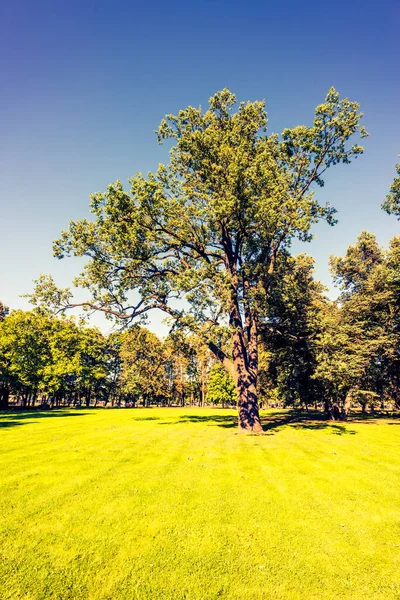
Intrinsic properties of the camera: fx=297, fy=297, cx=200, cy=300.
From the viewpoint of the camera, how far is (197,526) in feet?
24.9

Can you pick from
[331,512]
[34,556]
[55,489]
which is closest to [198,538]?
[34,556]

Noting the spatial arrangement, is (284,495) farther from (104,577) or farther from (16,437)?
(16,437)

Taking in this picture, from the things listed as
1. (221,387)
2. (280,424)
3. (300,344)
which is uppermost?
(300,344)

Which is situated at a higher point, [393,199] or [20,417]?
[393,199]

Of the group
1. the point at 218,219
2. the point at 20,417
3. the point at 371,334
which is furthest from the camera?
the point at 20,417

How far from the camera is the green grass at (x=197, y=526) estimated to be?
18.3 feet

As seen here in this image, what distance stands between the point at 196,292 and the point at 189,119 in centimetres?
1298

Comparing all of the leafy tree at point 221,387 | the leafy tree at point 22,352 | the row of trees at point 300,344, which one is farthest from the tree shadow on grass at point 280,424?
the leafy tree at point 22,352

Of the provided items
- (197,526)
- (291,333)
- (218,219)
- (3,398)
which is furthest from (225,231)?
(3,398)

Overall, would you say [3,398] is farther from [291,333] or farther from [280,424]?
[291,333]

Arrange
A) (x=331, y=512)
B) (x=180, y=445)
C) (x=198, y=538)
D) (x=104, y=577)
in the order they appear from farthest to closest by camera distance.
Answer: (x=180, y=445)
(x=331, y=512)
(x=198, y=538)
(x=104, y=577)

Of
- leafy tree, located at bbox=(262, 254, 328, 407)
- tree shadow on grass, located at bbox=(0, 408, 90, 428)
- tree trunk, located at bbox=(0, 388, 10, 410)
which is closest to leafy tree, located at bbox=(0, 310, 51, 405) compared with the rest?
tree trunk, located at bbox=(0, 388, 10, 410)

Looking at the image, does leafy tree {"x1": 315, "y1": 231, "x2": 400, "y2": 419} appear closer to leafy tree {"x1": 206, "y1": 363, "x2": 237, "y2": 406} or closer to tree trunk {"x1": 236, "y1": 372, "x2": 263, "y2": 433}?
tree trunk {"x1": 236, "y1": 372, "x2": 263, "y2": 433}

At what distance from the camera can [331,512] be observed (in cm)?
858
